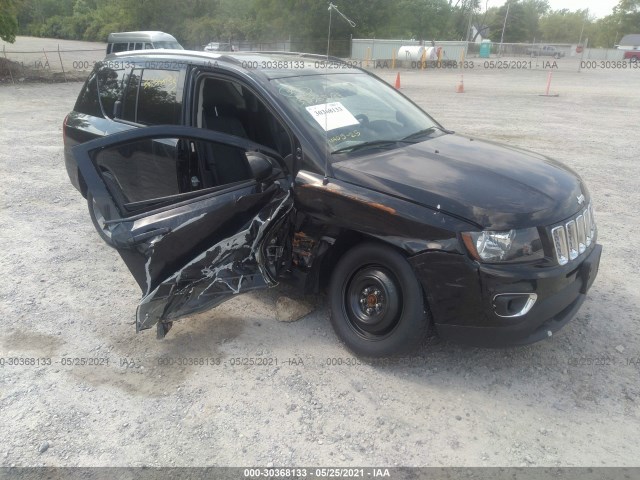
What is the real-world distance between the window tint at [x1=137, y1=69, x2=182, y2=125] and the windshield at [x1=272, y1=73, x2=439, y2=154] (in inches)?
37.2

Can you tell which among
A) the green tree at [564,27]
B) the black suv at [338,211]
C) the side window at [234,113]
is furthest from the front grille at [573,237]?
the green tree at [564,27]

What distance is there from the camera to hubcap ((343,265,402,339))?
2879 mm

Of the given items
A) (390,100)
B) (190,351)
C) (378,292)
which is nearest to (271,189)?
(378,292)

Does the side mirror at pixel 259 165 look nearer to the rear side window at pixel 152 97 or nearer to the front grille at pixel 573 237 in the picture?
the rear side window at pixel 152 97

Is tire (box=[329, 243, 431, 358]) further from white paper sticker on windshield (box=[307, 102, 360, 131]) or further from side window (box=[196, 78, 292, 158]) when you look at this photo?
side window (box=[196, 78, 292, 158])

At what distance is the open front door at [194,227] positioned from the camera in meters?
3.05

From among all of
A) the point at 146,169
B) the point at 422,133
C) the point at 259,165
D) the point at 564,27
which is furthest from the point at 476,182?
the point at 564,27

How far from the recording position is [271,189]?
3.16 meters

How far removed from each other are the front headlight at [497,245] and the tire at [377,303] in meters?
0.38

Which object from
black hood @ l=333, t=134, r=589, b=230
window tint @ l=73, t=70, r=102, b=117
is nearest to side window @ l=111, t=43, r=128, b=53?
window tint @ l=73, t=70, r=102, b=117

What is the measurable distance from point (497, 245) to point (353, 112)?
1546mm

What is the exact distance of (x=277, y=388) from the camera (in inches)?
114

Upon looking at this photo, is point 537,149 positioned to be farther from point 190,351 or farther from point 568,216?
point 190,351

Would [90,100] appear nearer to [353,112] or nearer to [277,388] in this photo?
[353,112]
